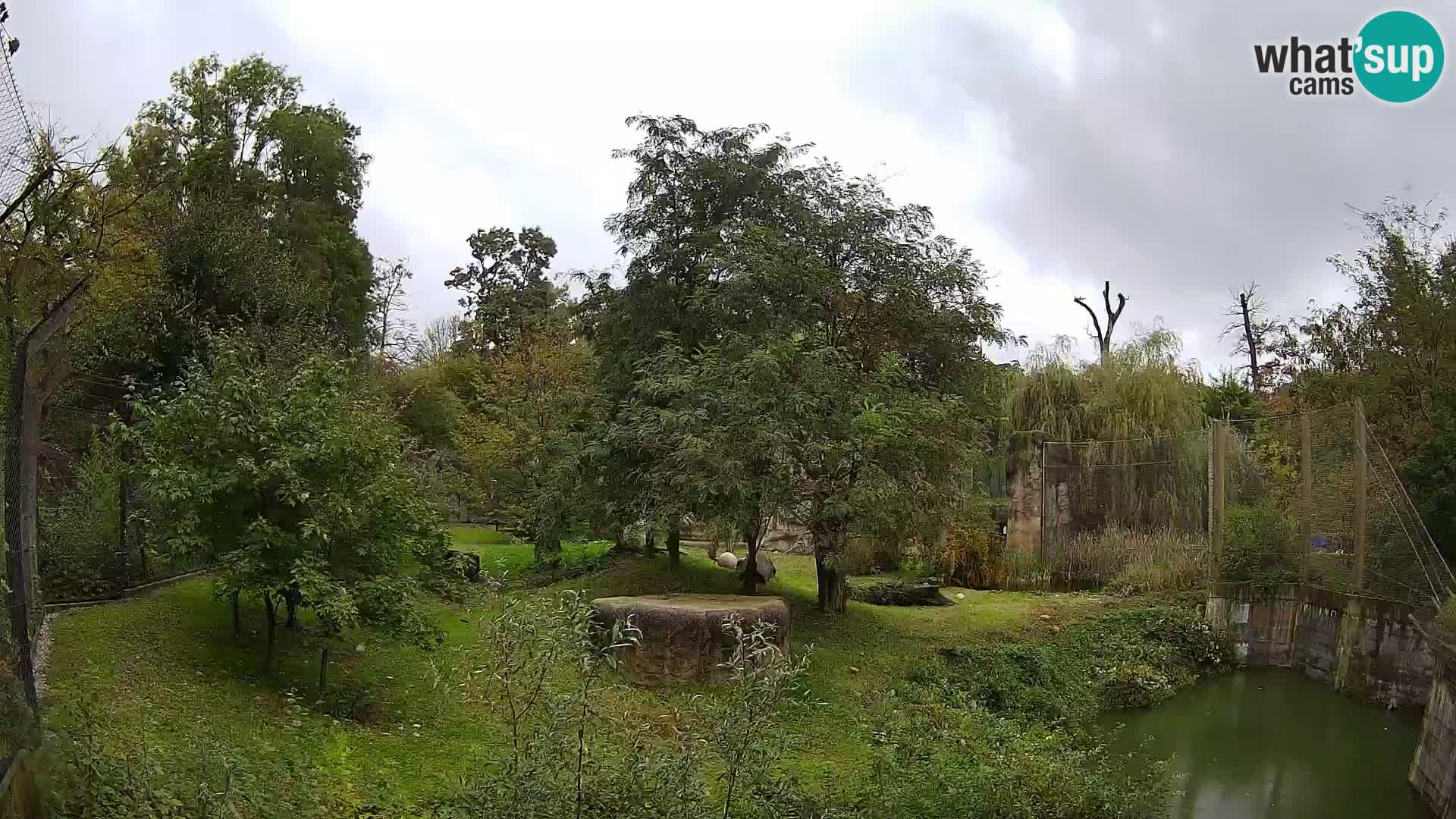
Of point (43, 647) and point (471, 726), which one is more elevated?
point (43, 647)

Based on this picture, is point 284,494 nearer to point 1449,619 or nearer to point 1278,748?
point 1449,619

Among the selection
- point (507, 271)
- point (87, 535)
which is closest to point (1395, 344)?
point (87, 535)

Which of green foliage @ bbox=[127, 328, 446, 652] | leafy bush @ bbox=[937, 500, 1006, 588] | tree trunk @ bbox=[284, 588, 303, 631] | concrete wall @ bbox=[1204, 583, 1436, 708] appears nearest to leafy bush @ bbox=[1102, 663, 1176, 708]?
concrete wall @ bbox=[1204, 583, 1436, 708]

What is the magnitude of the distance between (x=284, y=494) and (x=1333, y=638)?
39.0 ft

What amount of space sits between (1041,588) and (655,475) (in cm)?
837

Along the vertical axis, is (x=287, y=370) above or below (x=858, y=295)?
below

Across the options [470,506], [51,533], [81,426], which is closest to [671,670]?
[51,533]

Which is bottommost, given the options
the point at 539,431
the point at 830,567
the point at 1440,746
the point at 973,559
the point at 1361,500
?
the point at 1440,746

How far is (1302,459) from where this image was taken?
12789mm

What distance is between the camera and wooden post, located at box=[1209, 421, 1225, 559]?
14375 mm

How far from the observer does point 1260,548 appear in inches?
538

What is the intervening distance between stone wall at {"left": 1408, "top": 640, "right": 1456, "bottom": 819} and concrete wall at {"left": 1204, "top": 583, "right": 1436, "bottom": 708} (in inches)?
36.4

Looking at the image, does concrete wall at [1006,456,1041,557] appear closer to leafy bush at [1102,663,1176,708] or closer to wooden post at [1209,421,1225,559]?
wooden post at [1209,421,1225,559]

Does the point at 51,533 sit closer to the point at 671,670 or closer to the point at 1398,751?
the point at 671,670
